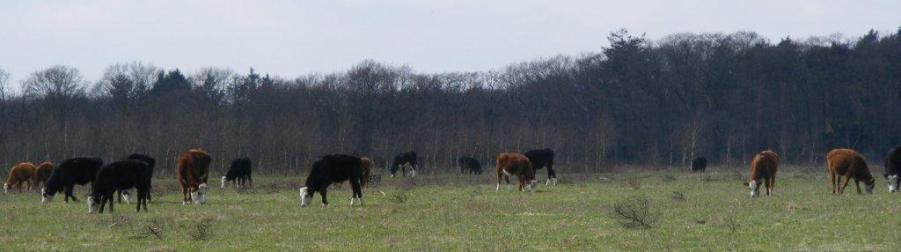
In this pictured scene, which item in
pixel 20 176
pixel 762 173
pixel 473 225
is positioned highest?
pixel 762 173

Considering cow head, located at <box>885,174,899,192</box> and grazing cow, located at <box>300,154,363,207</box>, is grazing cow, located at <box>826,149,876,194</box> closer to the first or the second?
cow head, located at <box>885,174,899,192</box>

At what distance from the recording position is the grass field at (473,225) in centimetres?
1895

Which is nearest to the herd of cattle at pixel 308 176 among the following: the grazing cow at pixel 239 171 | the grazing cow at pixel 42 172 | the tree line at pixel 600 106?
the grazing cow at pixel 42 172

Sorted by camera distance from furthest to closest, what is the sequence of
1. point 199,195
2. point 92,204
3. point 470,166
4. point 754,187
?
point 470,166 < point 199,195 < point 754,187 < point 92,204

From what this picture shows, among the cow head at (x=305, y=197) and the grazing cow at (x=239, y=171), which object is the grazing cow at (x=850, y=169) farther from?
the grazing cow at (x=239, y=171)

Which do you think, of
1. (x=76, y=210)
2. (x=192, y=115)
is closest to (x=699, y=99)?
(x=192, y=115)

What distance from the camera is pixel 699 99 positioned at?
108m

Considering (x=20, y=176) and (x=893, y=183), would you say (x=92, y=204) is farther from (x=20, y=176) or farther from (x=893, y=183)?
(x=893, y=183)

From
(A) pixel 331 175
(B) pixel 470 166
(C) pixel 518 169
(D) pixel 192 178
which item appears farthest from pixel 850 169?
(B) pixel 470 166

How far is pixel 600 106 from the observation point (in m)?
112

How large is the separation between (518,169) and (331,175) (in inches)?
434

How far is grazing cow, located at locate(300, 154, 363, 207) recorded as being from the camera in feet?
103

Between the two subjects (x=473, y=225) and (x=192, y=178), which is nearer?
(x=473, y=225)

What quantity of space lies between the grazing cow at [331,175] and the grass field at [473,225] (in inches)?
18.0
